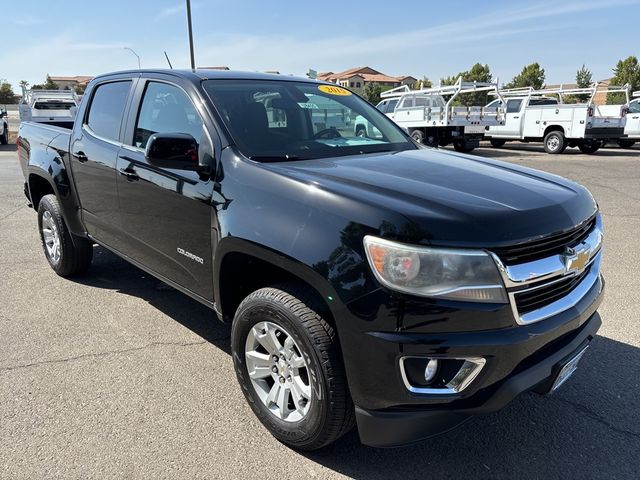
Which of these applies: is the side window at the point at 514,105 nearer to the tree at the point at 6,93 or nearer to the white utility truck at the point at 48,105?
the white utility truck at the point at 48,105

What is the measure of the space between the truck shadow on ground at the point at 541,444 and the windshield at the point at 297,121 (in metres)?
1.64

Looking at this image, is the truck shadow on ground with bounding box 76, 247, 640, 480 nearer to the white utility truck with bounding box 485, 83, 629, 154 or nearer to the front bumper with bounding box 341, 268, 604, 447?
the front bumper with bounding box 341, 268, 604, 447

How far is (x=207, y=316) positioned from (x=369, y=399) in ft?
7.61

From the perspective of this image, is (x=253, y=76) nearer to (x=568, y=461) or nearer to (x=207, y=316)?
(x=207, y=316)

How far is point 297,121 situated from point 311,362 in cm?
169

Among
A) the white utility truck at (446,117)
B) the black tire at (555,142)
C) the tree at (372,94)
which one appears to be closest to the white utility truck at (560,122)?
the black tire at (555,142)

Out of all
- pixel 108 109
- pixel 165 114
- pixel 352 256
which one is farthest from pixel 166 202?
pixel 352 256

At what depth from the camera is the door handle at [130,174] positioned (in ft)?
11.2

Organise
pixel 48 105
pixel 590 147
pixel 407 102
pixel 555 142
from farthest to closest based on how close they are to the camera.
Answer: pixel 48 105
pixel 407 102
pixel 590 147
pixel 555 142

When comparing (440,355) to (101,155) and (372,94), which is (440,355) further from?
(372,94)

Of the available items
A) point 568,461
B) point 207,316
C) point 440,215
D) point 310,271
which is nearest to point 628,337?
point 568,461

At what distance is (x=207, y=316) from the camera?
13.6ft

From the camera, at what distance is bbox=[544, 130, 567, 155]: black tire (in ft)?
58.4

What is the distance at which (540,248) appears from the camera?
2182mm
